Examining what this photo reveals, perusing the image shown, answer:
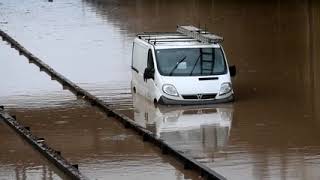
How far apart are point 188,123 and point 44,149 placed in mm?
4242

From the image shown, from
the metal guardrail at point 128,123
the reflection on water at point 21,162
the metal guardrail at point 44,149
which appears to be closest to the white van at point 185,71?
the metal guardrail at point 128,123

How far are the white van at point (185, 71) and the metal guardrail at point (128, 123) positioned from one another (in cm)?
153

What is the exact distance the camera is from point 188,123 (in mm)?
19672

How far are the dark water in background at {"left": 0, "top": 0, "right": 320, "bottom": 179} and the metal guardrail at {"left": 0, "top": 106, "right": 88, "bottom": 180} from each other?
0.46 meters

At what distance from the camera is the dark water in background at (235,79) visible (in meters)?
16.7

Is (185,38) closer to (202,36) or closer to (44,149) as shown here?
(202,36)

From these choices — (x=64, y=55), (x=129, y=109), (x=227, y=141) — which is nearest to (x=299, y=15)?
(x=64, y=55)

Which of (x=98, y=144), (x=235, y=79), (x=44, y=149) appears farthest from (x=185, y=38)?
(x=44, y=149)

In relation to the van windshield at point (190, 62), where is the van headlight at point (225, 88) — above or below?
below

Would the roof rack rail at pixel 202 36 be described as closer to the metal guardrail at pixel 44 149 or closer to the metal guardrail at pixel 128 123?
the metal guardrail at pixel 128 123

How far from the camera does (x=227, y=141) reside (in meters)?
17.6

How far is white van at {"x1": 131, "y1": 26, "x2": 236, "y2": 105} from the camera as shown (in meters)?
22.2

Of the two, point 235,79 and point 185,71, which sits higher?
point 185,71

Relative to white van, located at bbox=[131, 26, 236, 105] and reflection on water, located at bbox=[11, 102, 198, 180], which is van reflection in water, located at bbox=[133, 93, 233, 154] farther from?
reflection on water, located at bbox=[11, 102, 198, 180]
